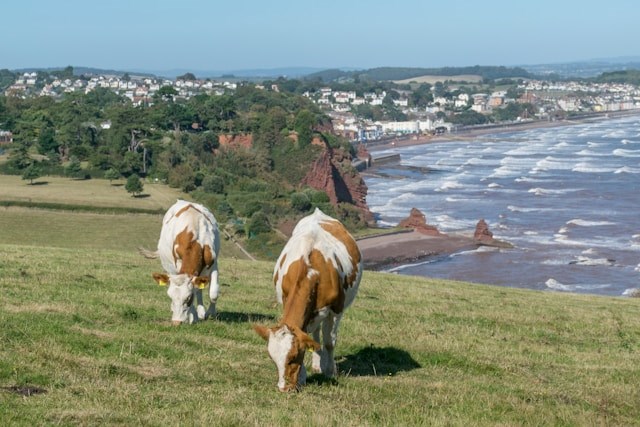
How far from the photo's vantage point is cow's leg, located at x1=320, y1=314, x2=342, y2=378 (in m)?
12.5

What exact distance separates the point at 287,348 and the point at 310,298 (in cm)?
92

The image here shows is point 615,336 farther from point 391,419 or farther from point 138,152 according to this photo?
point 138,152

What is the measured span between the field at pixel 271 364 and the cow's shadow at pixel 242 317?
5cm

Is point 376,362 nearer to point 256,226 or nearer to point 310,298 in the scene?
point 310,298

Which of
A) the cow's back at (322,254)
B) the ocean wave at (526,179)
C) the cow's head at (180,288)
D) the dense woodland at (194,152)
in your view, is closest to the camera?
the cow's back at (322,254)

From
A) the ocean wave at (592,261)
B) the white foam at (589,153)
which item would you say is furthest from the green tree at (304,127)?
the white foam at (589,153)

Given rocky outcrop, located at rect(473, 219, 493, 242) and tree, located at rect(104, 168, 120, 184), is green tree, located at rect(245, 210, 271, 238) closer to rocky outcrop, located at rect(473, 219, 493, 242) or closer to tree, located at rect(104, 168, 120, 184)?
rocky outcrop, located at rect(473, 219, 493, 242)

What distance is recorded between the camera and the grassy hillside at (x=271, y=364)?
10.5 meters

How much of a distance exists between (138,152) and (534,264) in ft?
155

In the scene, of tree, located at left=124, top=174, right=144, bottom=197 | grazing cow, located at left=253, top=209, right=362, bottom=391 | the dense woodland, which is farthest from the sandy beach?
grazing cow, located at left=253, top=209, right=362, bottom=391

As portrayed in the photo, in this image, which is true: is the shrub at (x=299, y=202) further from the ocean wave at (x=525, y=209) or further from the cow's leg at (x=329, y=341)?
the cow's leg at (x=329, y=341)

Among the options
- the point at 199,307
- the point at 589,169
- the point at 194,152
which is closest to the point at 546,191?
the point at 589,169

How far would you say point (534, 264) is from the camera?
6675 cm

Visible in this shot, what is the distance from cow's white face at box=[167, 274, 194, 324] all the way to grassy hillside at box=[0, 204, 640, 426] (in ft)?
0.71
